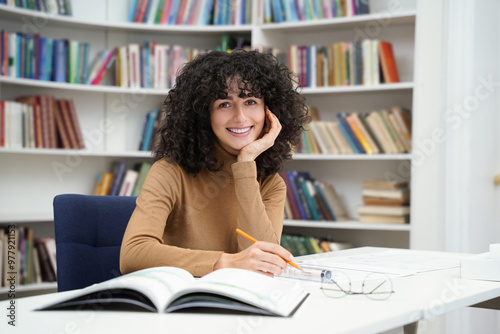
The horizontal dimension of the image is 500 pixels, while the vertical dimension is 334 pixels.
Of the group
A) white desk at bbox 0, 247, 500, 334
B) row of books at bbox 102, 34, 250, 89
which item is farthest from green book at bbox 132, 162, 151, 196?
white desk at bbox 0, 247, 500, 334

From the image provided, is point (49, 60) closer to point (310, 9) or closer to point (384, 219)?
point (310, 9)

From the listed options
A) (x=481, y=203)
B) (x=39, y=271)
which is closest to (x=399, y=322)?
(x=481, y=203)

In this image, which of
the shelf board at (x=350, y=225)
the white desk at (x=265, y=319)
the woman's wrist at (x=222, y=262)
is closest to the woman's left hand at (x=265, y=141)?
the woman's wrist at (x=222, y=262)

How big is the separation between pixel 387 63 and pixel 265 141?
5.48 ft

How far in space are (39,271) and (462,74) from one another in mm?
2355

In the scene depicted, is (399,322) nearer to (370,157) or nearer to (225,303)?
(225,303)

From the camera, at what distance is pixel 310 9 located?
11.0 feet

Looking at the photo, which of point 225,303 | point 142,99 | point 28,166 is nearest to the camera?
point 225,303

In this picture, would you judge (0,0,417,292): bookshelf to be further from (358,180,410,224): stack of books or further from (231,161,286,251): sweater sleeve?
(231,161,286,251): sweater sleeve

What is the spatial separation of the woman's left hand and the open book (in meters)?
0.71

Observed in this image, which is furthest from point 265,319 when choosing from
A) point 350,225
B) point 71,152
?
point 71,152

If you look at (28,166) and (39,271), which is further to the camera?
(28,166)

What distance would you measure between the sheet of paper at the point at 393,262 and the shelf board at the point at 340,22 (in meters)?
1.74

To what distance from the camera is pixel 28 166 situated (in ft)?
11.3
